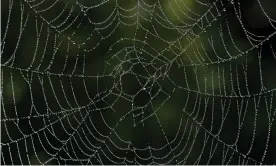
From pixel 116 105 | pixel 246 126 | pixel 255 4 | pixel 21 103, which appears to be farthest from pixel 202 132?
pixel 21 103

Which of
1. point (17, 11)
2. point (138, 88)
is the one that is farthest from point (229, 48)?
point (17, 11)

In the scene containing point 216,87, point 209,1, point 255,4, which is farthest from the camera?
point 255,4

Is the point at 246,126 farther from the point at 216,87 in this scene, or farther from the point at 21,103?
the point at 21,103

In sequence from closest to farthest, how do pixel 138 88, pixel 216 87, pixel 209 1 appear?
pixel 138 88, pixel 209 1, pixel 216 87

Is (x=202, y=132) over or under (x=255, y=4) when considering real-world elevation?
under

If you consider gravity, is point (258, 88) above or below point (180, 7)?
below

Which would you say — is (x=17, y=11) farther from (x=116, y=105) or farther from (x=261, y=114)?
(x=261, y=114)

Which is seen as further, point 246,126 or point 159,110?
point 246,126

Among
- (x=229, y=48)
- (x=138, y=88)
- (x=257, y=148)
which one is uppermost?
(x=229, y=48)

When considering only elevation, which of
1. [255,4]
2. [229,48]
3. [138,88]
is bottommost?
[138,88]
